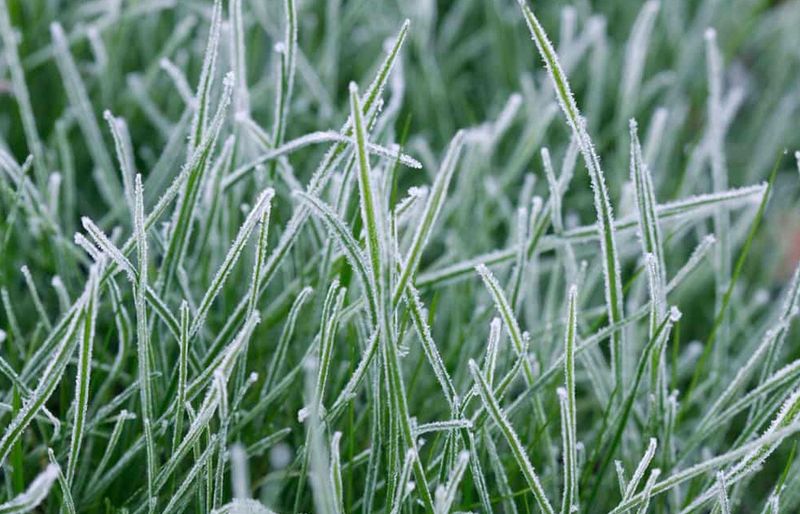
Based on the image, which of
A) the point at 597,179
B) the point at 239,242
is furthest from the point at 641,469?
the point at 239,242

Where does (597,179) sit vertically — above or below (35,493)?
above

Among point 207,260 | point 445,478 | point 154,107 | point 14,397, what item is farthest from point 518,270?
point 154,107

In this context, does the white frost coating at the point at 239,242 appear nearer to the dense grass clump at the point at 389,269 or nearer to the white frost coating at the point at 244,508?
the dense grass clump at the point at 389,269

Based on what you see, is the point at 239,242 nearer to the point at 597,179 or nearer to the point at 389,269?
the point at 389,269

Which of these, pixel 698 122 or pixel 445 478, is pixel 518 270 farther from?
pixel 698 122

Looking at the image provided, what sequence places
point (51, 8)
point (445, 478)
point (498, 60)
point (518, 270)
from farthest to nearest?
point (498, 60) → point (51, 8) → point (518, 270) → point (445, 478)

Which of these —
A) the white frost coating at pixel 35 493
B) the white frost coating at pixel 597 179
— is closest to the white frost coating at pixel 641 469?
the white frost coating at pixel 597 179

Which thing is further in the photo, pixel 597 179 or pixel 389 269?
pixel 597 179

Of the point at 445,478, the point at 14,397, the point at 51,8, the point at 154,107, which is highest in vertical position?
the point at 51,8
